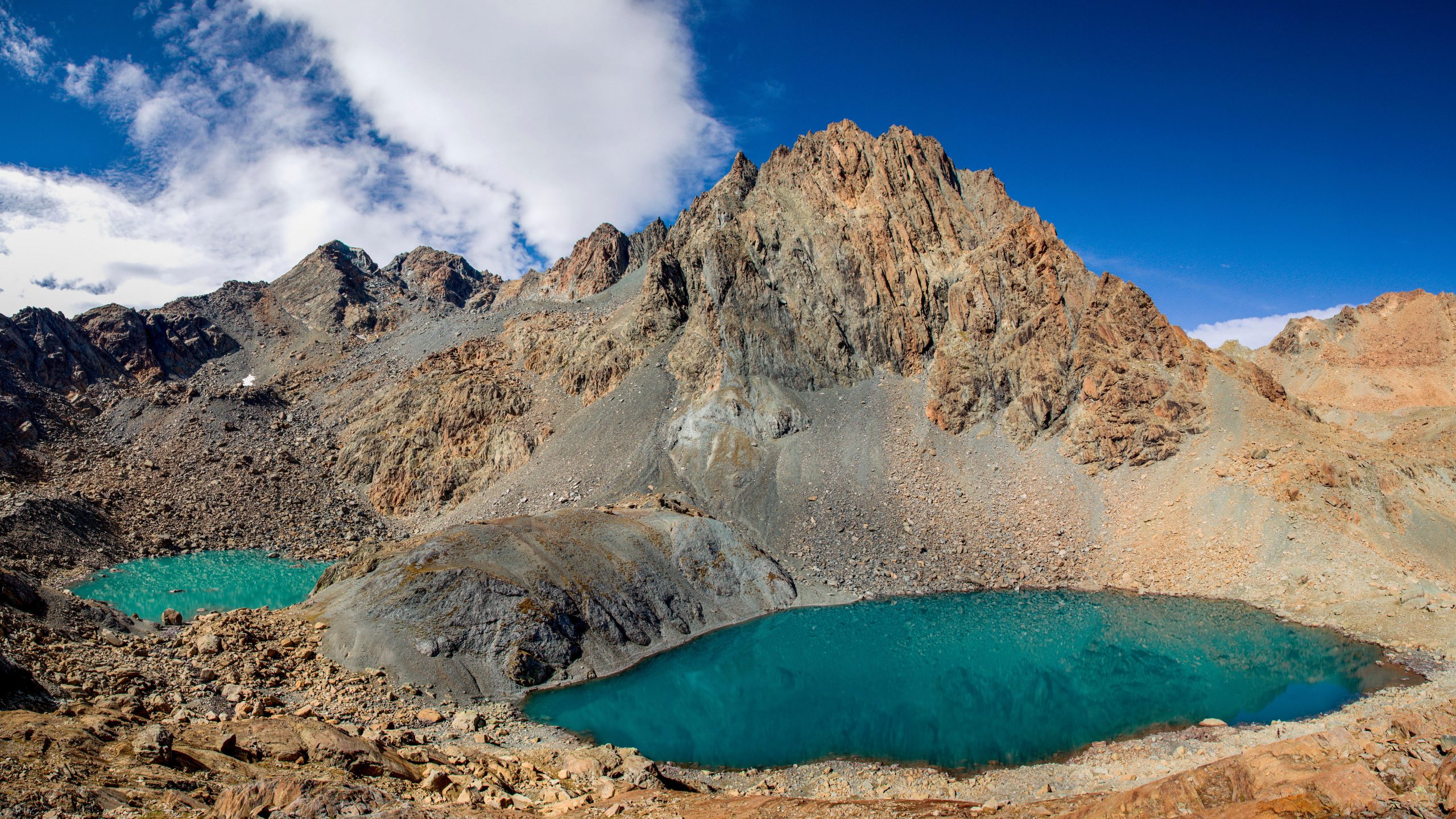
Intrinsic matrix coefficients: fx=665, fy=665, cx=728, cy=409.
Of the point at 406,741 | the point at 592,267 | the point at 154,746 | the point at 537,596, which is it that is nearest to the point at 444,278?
the point at 592,267

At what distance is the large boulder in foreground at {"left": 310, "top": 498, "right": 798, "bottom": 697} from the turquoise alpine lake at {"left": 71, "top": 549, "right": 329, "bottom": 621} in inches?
490

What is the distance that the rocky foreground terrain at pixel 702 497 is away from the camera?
593 inches

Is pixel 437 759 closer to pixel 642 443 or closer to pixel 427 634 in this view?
pixel 427 634

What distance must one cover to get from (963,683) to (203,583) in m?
53.6

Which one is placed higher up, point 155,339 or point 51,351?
point 155,339

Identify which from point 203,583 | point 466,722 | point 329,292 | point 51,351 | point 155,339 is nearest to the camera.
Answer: point 466,722

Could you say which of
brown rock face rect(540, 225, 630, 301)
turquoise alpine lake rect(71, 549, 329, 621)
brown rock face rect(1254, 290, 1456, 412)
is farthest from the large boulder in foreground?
brown rock face rect(1254, 290, 1456, 412)

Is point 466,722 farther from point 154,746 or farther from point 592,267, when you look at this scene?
point 592,267

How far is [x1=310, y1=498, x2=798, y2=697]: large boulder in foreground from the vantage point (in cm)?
3092

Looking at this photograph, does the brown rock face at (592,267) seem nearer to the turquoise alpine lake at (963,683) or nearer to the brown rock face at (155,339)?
the brown rock face at (155,339)

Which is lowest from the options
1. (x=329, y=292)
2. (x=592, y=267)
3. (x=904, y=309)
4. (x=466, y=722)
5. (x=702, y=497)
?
(x=466, y=722)

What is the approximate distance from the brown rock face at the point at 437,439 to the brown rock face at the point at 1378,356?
116 m

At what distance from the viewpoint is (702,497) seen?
2365 inches

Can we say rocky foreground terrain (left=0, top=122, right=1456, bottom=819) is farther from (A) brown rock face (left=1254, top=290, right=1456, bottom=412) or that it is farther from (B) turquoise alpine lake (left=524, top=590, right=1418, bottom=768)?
(B) turquoise alpine lake (left=524, top=590, right=1418, bottom=768)
